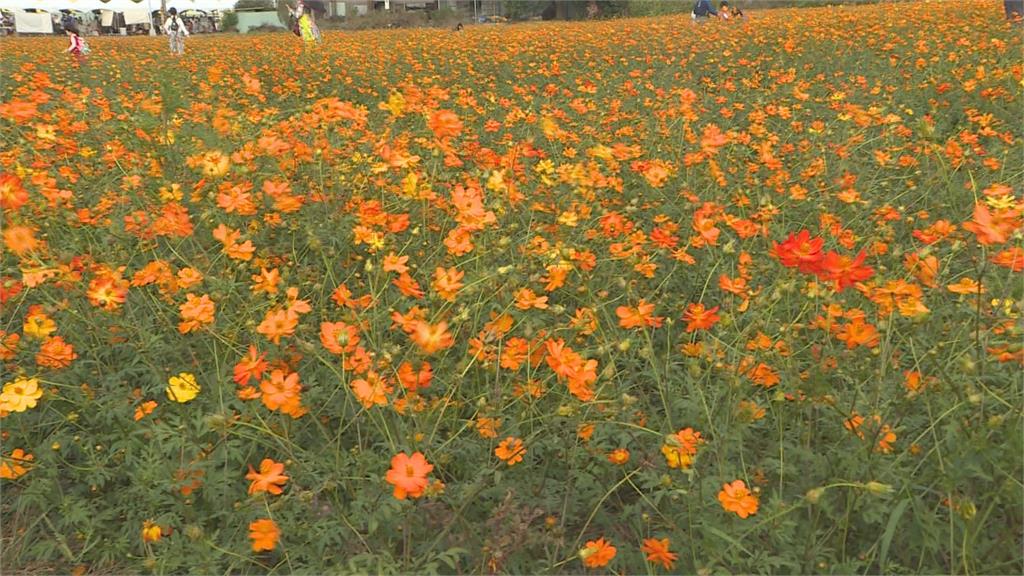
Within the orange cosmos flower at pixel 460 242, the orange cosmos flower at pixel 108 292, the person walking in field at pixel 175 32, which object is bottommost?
the orange cosmos flower at pixel 108 292

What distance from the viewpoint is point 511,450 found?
4.67 feet

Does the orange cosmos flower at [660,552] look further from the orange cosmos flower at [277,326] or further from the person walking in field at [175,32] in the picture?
the person walking in field at [175,32]

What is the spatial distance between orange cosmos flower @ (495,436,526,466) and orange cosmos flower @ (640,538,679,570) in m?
0.30

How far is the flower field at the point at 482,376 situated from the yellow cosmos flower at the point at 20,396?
12 mm

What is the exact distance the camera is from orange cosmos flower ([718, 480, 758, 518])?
1208mm

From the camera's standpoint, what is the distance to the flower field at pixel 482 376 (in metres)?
1.32

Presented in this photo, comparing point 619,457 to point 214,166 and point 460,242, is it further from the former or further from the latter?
point 214,166

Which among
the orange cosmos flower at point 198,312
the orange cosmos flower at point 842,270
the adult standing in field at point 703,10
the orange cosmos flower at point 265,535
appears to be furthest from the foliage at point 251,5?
the orange cosmos flower at point 842,270

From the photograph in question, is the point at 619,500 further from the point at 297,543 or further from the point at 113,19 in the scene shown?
the point at 113,19

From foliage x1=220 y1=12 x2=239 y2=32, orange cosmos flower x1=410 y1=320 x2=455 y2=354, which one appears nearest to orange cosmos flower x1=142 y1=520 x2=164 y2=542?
orange cosmos flower x1=410 y1=320 x2=455 y2=354

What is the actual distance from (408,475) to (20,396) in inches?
36.5

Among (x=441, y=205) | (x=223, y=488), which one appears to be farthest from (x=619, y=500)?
(x=441, y=205)

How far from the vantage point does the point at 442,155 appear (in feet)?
8.09

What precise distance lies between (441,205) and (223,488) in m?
1.09
